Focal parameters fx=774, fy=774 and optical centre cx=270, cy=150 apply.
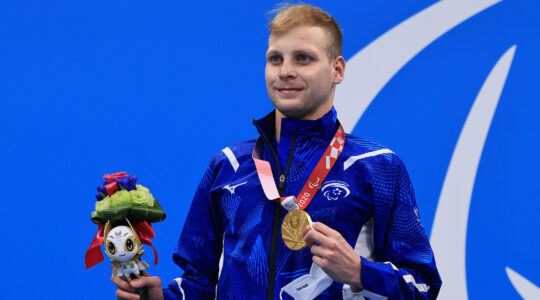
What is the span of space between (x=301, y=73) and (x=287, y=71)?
0.04m

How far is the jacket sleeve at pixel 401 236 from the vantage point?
71.1 inches

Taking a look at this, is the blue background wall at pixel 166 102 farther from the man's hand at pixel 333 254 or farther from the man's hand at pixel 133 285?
the man's hand at pixel 333 254

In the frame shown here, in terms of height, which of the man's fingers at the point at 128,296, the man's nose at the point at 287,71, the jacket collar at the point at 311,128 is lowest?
the man's fingers at the point at 128,296

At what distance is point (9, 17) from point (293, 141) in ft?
5.41

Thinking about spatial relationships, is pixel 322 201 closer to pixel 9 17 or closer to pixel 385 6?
pixel 385 6

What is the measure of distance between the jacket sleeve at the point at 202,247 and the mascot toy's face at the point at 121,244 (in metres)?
0.20

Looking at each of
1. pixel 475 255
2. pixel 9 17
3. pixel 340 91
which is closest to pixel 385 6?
pixel 340 91

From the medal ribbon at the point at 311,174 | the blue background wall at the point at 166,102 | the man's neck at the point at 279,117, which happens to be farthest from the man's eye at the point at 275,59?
the blue background wall at the point at 166,102

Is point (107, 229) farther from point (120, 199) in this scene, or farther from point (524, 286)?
point (524, 286)

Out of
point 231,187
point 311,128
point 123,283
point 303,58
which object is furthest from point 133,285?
point 303,58

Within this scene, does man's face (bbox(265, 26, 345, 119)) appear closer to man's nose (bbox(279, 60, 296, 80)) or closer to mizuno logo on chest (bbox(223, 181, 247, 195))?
man's nose (bbox(279, 60, 296, 80))

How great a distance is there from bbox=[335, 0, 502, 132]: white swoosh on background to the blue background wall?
0.03 metres

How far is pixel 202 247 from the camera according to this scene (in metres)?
2.00

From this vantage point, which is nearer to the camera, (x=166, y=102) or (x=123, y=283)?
(x=123, y=283)
